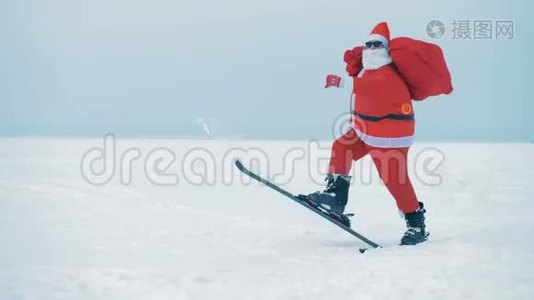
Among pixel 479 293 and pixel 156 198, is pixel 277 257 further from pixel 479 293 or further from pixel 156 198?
pixel 156 198

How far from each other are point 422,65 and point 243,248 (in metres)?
1.89

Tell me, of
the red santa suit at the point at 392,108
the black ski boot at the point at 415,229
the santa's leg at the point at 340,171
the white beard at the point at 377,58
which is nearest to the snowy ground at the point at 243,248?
the black ski boot at the point at 415,229

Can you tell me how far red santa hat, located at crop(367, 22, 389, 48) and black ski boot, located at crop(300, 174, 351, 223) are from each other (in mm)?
1104

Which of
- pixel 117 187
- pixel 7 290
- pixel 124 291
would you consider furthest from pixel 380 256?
pixel 117 187

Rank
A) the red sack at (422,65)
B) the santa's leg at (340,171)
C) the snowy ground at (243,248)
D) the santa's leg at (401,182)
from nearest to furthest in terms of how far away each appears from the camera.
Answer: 1. the snowy ground at (243,248)
2. the red sack at (422,65)
3. the santa's leg at (401,182)
4. the santa's leg at (340,171)

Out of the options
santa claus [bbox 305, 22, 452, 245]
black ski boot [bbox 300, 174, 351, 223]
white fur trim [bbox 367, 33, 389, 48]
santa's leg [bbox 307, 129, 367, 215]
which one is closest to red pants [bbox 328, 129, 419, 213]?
santa claus [bbox 305, 22, 452, 245]

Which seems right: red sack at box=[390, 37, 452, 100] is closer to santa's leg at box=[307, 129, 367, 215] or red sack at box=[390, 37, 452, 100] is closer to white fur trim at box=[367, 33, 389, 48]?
white fur trim at box=[367, 33, 389, 48]

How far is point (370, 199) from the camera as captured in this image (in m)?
7.20

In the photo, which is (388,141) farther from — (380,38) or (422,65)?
(380,38)

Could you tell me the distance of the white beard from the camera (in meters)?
4.10

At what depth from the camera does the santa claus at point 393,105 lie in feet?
13.1

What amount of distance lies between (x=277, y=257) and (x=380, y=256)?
0.68 m

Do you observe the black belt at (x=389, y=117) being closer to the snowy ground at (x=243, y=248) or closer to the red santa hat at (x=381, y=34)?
the red santa hat at (x=381, y=34)

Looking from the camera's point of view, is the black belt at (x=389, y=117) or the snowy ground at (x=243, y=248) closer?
the snowy ground at (x=243, y=248)
